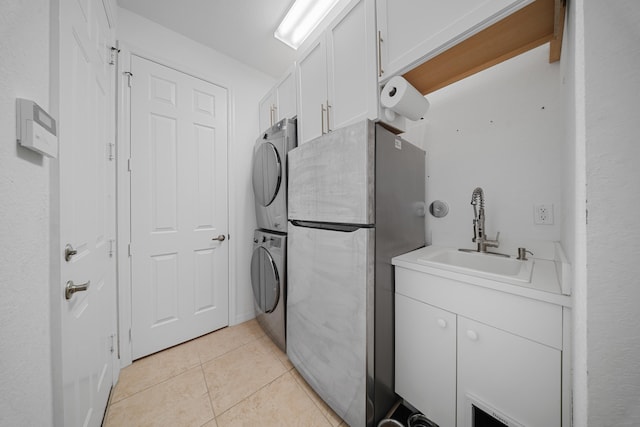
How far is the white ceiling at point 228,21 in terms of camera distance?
1646 millimetres

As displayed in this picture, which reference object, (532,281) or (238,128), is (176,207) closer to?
(238,128)

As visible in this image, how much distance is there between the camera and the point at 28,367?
52 centimetres

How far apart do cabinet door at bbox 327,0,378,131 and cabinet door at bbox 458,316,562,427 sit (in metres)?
1.20

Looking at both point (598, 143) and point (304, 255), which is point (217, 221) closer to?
point (304, 255)

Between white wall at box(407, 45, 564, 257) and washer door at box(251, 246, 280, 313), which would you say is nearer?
white wall at box(407, 45, 564, 257)

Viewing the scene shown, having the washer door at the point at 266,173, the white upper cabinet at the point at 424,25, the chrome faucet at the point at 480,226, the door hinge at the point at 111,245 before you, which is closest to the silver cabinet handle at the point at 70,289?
the door hinge at the point at 111,245

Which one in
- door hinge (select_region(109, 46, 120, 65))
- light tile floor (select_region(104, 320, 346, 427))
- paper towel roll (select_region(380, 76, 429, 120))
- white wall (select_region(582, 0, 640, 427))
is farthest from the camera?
door hinge (select_region(109, 46, 120, 65))

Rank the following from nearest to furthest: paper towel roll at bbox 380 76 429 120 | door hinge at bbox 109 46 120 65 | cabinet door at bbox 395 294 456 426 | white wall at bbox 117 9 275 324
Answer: cabinet door at bbox 395 294 456 426
paper towel roll at bbox 380 76 429 120
door hinge at bbox 109 46 120 65
white wall at bbox 117 9 275 324

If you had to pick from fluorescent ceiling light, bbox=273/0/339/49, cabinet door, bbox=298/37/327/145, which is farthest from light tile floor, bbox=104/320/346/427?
fluorescent ceiling light, bbox=273/0/339/49

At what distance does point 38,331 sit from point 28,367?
0.09 m

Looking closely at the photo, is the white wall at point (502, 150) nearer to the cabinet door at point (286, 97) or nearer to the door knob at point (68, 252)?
the cabinet door at point (286, 97)

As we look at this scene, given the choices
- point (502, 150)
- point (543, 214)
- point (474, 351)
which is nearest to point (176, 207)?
point (474, 351)

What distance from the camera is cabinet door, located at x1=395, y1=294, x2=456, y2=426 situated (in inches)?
38.7

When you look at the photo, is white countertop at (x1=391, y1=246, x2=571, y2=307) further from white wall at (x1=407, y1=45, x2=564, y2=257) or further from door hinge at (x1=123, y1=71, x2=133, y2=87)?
door hinge at (x1=123, y1=71, x2=133, y2=87)
